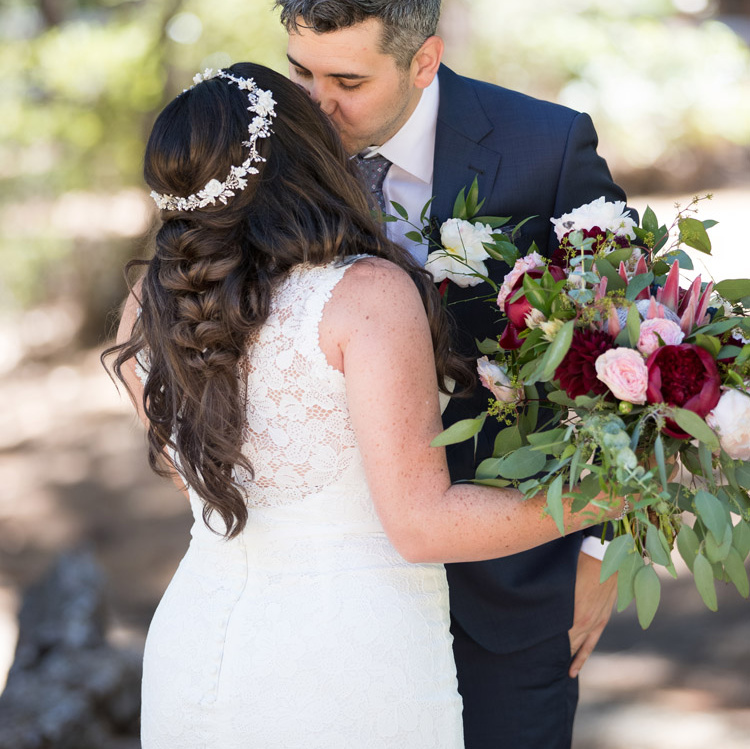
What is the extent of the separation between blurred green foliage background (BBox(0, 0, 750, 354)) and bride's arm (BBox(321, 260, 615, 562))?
293 inches

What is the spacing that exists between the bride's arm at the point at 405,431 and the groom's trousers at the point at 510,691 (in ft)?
2.66

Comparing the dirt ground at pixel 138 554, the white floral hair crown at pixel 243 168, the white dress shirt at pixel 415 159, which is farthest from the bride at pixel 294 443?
the dirt ground at pixel 138 554

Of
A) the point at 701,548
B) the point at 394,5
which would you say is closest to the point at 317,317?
the point at 701,548

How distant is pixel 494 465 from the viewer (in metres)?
1.74

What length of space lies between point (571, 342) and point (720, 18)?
45.0ft

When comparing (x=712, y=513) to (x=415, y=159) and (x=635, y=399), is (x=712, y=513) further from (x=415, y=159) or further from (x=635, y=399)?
(x=415, y=159)

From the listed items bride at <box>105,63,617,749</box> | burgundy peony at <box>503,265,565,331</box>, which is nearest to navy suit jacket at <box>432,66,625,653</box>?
bride at <box>105,63,617,749</box>

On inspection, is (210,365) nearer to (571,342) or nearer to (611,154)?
(571,342)

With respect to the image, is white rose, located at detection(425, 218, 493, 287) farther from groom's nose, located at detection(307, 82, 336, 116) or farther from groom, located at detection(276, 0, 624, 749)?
groom's nose, located at detection(307, 82, 336, 116)

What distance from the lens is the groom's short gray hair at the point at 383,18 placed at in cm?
223

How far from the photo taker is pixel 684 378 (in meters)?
1.54

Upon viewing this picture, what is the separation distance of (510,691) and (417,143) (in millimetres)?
1411

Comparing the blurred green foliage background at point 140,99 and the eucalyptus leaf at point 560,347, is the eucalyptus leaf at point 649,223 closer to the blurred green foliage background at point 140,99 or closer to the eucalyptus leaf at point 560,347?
the eucalyptus leaf at point 560,347

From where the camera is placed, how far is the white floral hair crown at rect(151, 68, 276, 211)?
5.73 ft
